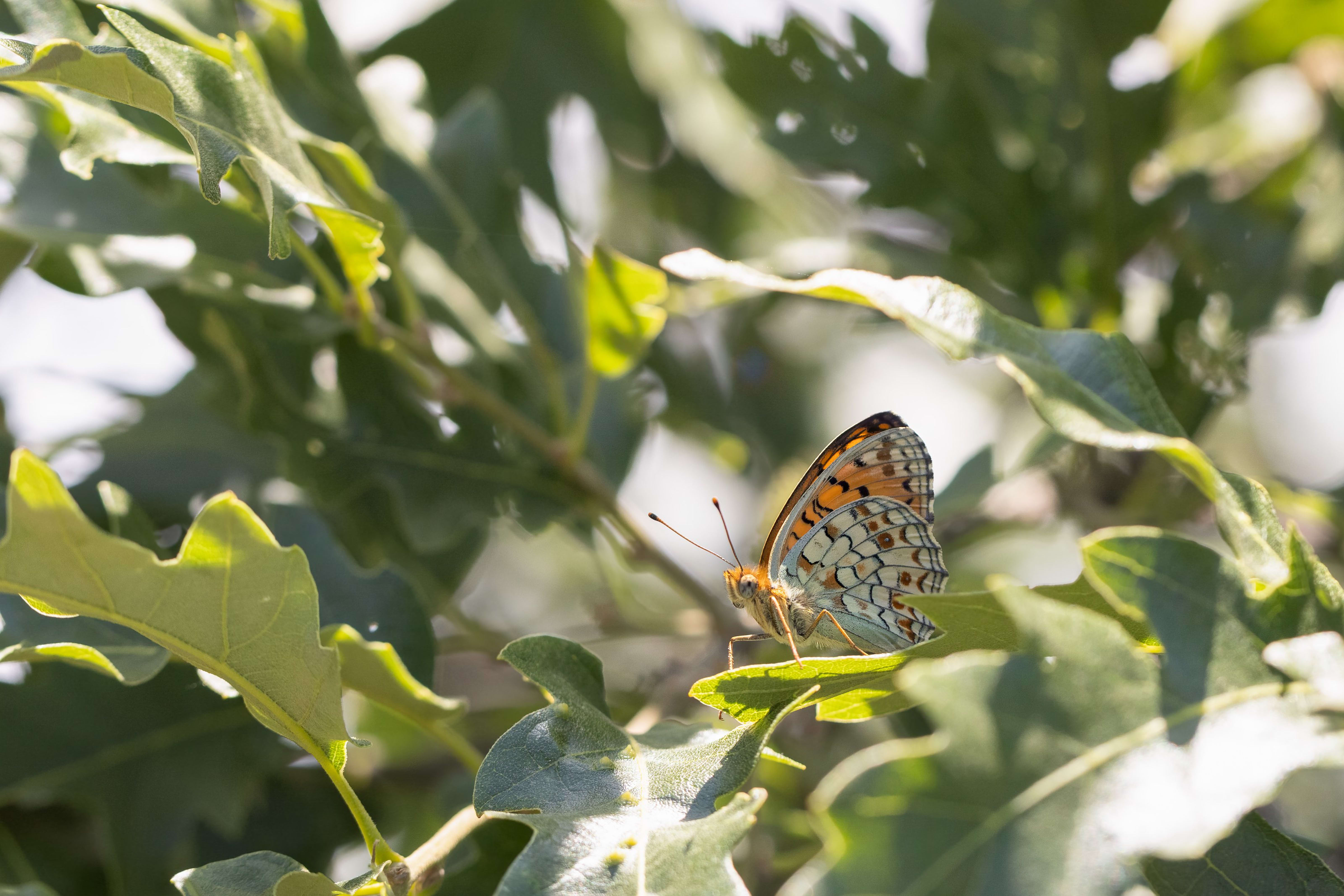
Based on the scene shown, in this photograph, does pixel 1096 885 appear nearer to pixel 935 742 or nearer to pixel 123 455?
pixel 935 742

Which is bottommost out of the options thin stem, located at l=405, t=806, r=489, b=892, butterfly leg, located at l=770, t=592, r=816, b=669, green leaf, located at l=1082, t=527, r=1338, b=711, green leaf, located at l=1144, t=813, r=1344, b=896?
butterfly leg, located at l=770, t=592, r=816, b=669

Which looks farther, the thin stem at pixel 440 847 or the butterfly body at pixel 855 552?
the butterfly body at pixel 855 552

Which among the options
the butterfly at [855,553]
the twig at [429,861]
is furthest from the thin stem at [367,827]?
the butterfly at [855,553]

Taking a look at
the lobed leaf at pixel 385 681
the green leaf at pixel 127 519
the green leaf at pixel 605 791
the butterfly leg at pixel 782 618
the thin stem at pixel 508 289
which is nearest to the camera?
the green leaf at pixel 605 791

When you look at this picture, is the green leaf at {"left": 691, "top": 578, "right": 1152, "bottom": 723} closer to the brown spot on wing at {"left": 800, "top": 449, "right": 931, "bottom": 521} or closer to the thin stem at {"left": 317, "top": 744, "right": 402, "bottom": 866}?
the thin stem at {"left": 317, "top": 744, "right": 402, "bottom": 866}

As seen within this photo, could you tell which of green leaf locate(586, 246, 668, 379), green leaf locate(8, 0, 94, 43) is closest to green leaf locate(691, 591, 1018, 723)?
green leaf locate(586, 246, 668, 379)

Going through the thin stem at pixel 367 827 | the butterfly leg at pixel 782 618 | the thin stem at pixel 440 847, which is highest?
the thin stem at pixel 367 827

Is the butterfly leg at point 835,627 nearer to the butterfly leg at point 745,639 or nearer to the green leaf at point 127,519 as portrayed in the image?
the butterfly leg at point 745,639
